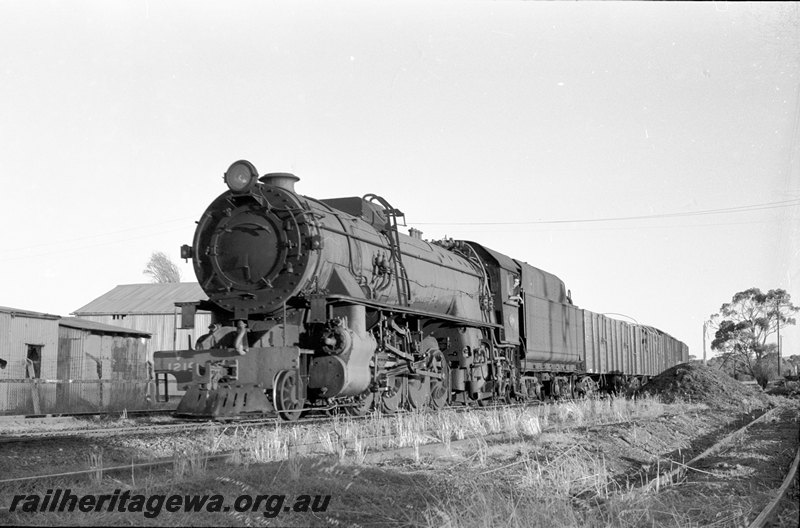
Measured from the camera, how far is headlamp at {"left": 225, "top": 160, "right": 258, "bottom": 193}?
13.0 m

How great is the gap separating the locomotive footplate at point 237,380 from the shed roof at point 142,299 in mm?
33979

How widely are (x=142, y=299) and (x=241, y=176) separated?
1484 inches

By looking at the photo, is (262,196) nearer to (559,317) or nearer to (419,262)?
(419,262)

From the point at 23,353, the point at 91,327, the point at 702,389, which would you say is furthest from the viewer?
the point at 91,327

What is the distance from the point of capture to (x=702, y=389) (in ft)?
83.7

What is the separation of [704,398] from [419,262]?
13612 mm

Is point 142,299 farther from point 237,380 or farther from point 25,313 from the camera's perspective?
point 237,380

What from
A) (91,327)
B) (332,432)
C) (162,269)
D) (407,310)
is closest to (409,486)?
(332,432)

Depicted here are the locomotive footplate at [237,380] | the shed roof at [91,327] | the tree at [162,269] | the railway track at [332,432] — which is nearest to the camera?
the railway track at [332,432]

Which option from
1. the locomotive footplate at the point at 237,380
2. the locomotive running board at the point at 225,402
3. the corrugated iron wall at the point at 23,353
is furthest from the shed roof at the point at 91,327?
the locomotive running board at the point at 225,402

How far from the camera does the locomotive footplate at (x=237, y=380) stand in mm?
11180

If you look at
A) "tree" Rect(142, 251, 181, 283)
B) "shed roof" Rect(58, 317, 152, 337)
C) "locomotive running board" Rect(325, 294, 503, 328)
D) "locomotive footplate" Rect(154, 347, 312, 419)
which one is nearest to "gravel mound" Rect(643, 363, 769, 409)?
"locomotive running board" Rect(325, 294, 503, 328)

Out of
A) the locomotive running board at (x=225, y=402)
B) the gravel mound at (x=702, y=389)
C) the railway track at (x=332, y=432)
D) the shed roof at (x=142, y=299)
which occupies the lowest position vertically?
the gravel mound at (x=702, y=389)

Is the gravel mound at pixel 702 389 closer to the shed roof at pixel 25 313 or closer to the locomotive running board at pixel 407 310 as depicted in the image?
the locomotive running board at pixel 407 310
